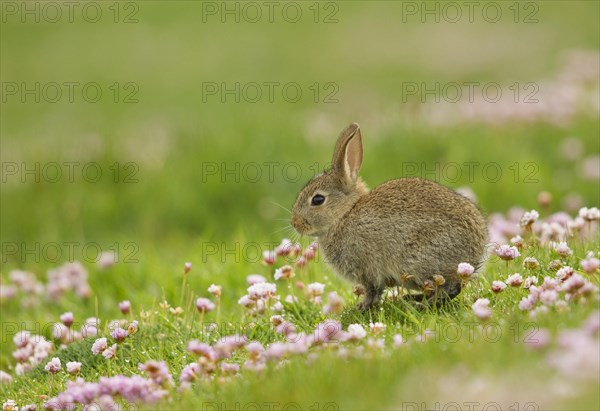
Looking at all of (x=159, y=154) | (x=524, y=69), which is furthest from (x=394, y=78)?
(x=159, y=154)

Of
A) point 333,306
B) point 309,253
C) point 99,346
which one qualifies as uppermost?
point 309,253

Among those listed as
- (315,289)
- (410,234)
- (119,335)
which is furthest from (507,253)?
(119,335)

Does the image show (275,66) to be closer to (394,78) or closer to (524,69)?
(394,78)

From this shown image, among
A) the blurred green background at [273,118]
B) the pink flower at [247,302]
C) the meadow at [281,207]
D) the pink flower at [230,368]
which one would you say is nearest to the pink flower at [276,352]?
the meadow at [281,207]

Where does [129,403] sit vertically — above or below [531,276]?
below

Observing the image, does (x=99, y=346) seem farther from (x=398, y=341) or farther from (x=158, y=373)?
(x=398, y=341)

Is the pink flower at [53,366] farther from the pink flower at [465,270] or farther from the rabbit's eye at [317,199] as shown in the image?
the pink flower at [465,270]

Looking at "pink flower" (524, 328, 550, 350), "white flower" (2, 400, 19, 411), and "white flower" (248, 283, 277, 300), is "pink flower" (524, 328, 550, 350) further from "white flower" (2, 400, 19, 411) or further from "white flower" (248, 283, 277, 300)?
"white flower" (2, 400, 19, 411)
